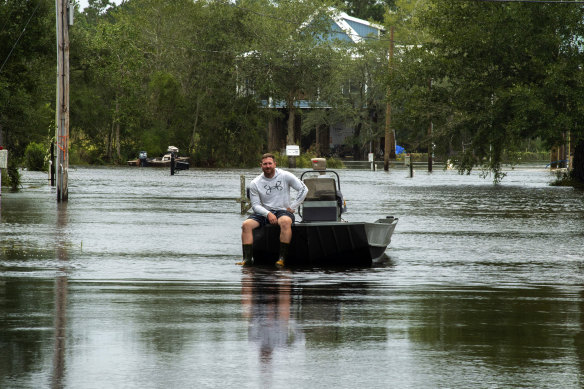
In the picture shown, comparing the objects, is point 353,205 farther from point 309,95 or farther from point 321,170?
point 309,95

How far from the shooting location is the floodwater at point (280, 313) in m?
7.45

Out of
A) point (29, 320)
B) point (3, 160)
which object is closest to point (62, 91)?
point (3, 160)

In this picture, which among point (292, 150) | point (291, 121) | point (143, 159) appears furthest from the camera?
point (291, 121)

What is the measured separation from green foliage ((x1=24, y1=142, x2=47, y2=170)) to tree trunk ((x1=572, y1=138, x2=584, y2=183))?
29.9 metres

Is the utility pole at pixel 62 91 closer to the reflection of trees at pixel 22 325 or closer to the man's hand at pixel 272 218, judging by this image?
the man's hand at pixel 272 218

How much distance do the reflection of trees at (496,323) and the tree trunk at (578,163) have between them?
1476 inches

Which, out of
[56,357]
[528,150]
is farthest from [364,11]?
[56,357]

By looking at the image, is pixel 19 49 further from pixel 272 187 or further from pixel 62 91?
pixel 272 187

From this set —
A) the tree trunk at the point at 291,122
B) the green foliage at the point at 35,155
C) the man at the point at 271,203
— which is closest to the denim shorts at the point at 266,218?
the man at the point at 271,203

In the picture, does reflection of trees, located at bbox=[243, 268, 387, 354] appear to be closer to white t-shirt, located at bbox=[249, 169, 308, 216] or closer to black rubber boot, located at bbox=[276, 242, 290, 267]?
black rubber boot, located at bbox=[276, 242, 290, 267]

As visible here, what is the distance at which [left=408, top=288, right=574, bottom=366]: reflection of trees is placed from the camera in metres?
8.40

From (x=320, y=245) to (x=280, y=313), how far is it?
446 centimetres

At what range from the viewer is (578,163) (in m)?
49.8

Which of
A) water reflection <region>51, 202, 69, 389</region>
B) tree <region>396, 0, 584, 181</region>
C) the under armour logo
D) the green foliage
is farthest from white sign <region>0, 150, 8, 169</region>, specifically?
the green foliage
